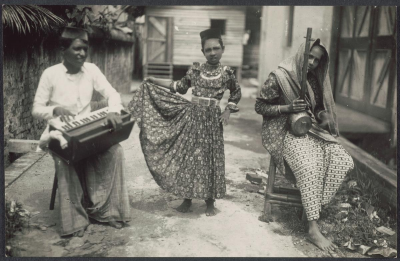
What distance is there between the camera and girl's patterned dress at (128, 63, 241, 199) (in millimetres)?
3818

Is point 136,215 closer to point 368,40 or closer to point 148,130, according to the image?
point 148,130

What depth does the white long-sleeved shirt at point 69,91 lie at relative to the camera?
322cm

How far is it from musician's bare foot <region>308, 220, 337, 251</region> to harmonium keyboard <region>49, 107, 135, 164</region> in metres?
1.85

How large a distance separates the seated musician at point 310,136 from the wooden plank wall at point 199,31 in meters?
10.2

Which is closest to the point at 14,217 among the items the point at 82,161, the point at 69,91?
the point at 82,161

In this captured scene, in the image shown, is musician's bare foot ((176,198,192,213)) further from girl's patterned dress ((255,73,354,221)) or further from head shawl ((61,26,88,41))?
head shawl ((61,26,88,41))

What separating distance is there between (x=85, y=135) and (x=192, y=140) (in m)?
1.12

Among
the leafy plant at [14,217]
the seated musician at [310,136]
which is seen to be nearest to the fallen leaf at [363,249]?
the seated musician at [310,136]

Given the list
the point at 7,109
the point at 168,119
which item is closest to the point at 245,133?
the point at 168,119

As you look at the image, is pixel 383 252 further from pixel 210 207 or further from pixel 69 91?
pixel 69 91

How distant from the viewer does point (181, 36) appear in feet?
48.7

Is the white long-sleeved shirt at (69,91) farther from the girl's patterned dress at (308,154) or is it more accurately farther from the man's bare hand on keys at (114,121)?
the girl's patterned dress at (308,154)

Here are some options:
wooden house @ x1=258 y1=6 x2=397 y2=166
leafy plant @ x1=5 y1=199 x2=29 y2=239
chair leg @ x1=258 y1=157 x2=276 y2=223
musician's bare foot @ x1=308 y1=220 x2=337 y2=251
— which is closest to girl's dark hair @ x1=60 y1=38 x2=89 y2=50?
leafy plant @ x1=5 y1=199 x2=29 y2=239

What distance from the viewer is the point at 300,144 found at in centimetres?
369
